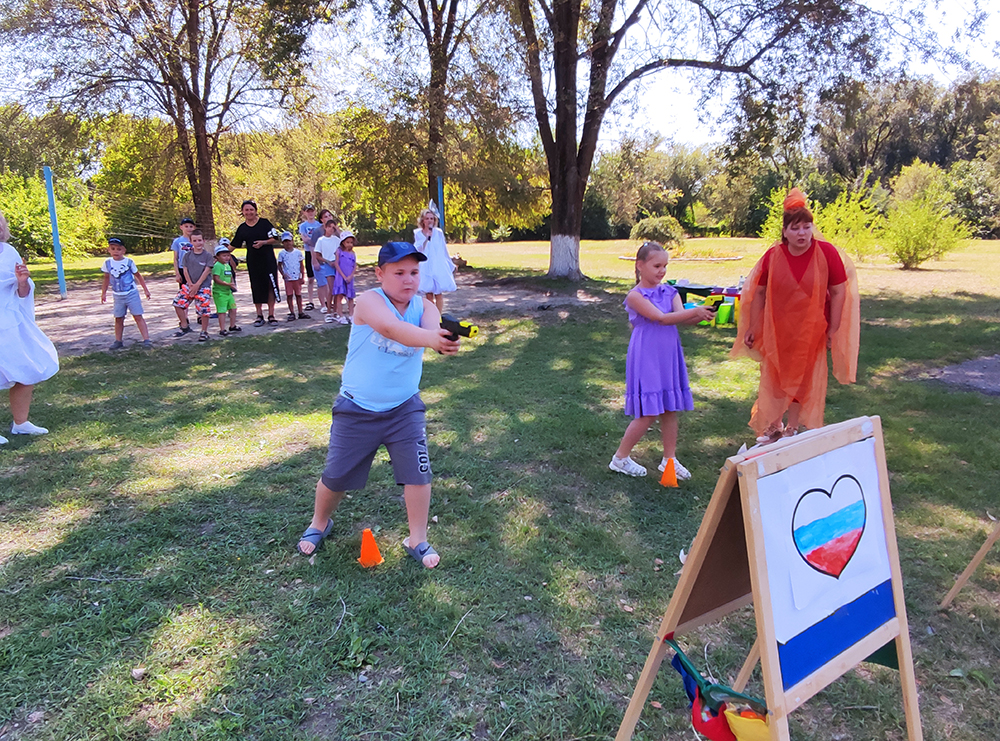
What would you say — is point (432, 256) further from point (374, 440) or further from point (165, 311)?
point (374, 440)

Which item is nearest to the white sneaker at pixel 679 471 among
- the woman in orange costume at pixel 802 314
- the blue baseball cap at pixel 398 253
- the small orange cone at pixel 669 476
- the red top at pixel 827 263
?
the small orange cone at pixel 669 476

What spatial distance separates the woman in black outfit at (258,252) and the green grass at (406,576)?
4040mm

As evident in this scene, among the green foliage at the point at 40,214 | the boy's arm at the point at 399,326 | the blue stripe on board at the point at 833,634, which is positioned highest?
the green foliage at the point at 40,214

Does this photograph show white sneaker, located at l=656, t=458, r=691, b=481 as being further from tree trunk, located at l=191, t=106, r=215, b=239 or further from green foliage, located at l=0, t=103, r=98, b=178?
green foliage, located at l=0, t=103, r=98, b=178

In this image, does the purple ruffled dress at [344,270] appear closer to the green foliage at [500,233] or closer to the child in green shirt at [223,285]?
the child in green shirt at [223,285]

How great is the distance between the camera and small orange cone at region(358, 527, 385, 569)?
3496 mm

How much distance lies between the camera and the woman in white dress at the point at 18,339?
5.13 meters

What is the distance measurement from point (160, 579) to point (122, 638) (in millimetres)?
480

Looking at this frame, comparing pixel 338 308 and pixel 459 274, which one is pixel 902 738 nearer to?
pixel 338 308

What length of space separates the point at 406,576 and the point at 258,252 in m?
8.33

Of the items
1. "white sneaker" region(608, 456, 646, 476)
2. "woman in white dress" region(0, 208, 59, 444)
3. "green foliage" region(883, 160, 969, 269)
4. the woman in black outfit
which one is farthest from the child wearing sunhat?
"green foliage" region(883, 160, 969, 269)

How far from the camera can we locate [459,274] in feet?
68.2

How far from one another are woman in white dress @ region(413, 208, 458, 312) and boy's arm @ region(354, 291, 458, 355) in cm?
643

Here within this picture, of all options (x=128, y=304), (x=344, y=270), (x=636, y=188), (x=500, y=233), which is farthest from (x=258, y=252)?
(x=500, y=233)
